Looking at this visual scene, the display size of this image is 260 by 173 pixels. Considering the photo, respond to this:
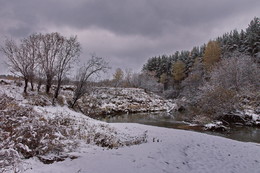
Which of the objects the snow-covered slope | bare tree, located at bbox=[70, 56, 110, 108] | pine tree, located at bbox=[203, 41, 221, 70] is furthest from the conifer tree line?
bare tree, located at bbox=[70, 56, 110, 108]

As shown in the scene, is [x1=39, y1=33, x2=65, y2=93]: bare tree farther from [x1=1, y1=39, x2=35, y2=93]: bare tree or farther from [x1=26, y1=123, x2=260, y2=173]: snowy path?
[x1=26, y1=123, x2=260, y2=173]: snowy path

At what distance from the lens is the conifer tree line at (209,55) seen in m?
38.3

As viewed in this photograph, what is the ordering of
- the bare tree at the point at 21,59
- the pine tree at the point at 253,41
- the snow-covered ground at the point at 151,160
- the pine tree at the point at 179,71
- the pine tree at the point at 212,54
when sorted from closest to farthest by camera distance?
1. the snow-covered ground at the point at 151,160
2. the bare tree at the point at 21,59
3. the pine tree at the point at 253,41
4. the pine tree at the point at 212,54
5. the pine tree at the point at 179,71

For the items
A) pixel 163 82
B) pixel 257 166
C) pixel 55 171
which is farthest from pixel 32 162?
pixel 163 82

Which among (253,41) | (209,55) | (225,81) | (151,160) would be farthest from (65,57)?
(253,41)

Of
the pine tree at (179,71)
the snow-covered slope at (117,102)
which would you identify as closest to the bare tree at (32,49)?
the snow-covered slope at (117,102)

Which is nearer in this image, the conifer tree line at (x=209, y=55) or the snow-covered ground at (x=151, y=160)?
the snow-covered ground at (x=151, y=160)

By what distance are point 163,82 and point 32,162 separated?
175 feet

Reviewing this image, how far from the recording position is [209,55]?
4122cm

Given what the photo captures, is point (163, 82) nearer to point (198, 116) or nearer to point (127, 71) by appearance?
point (127, 71)

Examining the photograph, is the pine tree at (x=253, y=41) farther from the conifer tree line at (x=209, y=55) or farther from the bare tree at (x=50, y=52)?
the bare tree at (x=50, y=52)

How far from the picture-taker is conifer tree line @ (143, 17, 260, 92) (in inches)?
1510

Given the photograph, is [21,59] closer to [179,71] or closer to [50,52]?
[50,52]

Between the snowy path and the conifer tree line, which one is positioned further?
the conifer tree line
